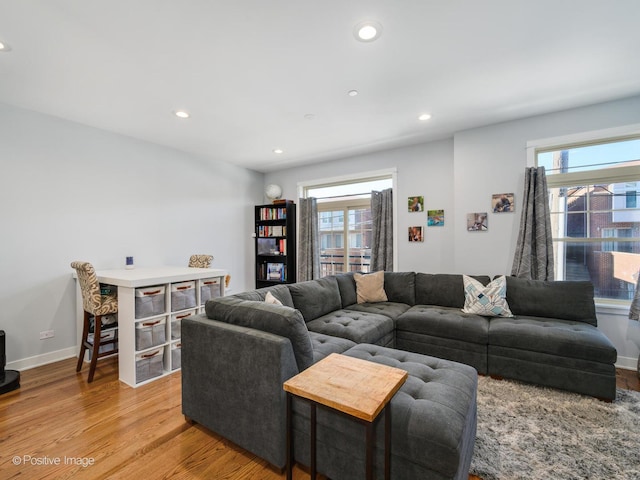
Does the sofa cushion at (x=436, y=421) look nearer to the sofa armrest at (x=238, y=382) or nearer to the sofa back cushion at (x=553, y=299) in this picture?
the sofa armrest at (x=238, y=382)

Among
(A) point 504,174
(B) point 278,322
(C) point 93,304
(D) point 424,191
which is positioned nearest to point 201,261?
(C) point 93,304

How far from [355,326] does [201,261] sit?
2471mm

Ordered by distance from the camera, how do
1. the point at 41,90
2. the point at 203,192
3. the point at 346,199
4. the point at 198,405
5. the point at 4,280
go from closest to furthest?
1. the point at 198,405
2. the point at 41,90
3. the point at 4,280
4. the point at 203,192
5. the point at 346,199

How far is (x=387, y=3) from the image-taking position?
1749 mm

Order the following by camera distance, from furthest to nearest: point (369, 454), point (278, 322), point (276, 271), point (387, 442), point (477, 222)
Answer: point (276, 271)
point (477, 222)
point (278, 322)
point (387, 442)
point (369, 454)

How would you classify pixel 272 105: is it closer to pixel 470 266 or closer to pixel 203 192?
pixel 203 192

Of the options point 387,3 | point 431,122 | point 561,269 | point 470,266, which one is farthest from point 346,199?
point 387,3

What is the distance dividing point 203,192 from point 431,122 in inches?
140

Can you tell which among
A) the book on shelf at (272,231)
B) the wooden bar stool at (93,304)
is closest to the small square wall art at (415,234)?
the book on shelf at (272,231)

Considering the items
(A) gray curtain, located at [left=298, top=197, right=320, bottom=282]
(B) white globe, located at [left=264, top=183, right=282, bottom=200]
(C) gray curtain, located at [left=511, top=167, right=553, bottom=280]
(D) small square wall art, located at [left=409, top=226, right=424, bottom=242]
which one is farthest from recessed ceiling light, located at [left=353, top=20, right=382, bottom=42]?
(B) white globe, located at [left=264, top=183, right=282, bottom=200]

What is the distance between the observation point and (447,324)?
9.58 feet

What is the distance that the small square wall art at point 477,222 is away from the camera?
11.9 feet

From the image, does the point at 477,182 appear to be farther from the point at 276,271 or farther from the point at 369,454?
the point at 276,271

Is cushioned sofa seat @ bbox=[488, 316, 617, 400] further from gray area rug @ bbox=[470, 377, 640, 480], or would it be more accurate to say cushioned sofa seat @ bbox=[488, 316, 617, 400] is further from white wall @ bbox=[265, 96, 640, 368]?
white wall @ bbox=[265, 96, 640, 368]
